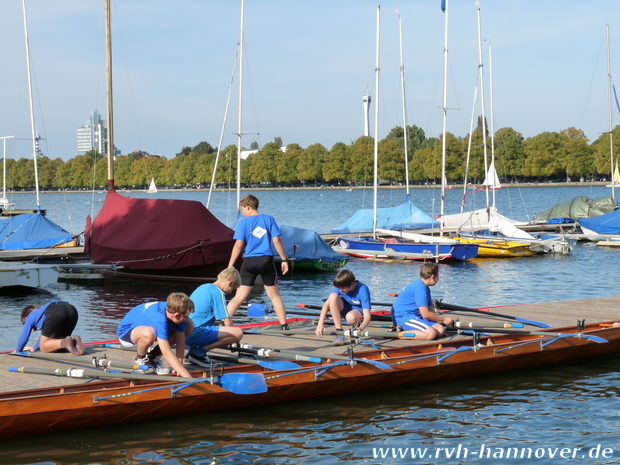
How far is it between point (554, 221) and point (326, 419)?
40653 mm

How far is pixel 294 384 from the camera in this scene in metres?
9.89

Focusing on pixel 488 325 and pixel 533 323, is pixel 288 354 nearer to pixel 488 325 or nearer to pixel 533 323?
pixel 488 325

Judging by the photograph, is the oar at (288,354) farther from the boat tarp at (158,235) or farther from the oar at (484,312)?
the boat tarp at (158,235)

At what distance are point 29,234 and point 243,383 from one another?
24.1m

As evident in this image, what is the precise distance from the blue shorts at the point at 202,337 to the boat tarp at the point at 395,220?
97.0 ft

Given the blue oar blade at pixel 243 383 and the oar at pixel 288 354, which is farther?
the oar at pixel 288 354

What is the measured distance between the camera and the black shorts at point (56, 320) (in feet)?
Answer: 33.2

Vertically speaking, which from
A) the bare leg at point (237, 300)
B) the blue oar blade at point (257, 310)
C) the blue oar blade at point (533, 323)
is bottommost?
the blue oar blade at point (533, 323)

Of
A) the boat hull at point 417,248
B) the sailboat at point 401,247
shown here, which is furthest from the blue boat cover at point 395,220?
the boat hull at point 417,248

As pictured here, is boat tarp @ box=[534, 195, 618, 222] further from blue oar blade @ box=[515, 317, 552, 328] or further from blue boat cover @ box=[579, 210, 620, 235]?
blue oar blade @ box=[515, 317, 552, 328]

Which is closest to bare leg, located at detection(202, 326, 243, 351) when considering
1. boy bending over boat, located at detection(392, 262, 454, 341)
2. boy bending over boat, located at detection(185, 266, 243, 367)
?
boy bending over boat, located at detection(185, 266, 243, 367)

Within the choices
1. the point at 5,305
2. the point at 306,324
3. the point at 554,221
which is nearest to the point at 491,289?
the point at 306,324

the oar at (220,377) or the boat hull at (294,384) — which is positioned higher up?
the oar at (220,377)

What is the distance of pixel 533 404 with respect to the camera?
1063 cm
